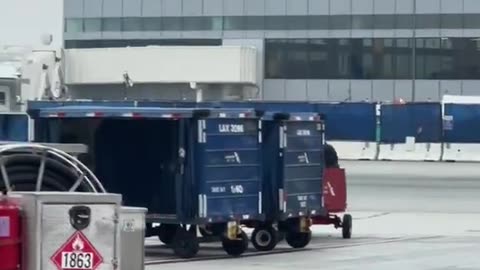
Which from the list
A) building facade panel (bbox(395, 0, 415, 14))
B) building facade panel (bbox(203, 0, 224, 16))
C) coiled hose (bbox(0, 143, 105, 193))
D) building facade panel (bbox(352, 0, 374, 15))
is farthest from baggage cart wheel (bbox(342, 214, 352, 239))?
building facade panel (bbox(203, 0, 224, 16))

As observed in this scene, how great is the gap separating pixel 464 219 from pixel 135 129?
9.07 meters

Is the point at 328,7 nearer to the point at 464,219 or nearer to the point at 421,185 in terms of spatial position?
the point at 421,185

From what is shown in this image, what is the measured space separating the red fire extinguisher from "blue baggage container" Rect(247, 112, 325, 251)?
12293 mm

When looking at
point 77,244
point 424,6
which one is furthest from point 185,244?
point 424,6

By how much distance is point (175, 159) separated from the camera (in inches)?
684

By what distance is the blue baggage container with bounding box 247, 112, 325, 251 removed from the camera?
18.7 m

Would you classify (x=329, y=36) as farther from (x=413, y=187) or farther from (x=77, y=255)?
(x=77, y=255)

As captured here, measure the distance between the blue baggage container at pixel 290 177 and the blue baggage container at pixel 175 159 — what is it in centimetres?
77

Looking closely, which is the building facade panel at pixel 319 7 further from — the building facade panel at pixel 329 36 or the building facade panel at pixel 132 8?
the building facade panel at pixel 132 8

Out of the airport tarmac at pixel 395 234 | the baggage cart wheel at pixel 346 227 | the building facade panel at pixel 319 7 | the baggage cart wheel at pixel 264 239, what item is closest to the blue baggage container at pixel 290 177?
the baggage cart wheel at pixel 264 239

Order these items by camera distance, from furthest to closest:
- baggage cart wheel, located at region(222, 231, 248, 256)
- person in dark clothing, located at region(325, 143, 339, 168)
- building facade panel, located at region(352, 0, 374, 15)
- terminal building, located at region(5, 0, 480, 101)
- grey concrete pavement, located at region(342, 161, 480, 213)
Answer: building facade panel, located at region(352, 0, 374, 15) < terminal building, located at region(5, 0, 480, 101) < grey concrete pavement, located at region(342, 161, 480, 213) < person in dark clothing, located at region(325, 143, 339, 168) < baggage cart wheel, located at region(222, 231, 248, 256)

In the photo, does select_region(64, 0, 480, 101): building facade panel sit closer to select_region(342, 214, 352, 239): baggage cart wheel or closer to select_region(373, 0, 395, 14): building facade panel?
select_region(373, 0, 395, 14): building facade panel

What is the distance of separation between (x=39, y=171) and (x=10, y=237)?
89 cm

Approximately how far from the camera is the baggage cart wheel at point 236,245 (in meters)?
17.7
